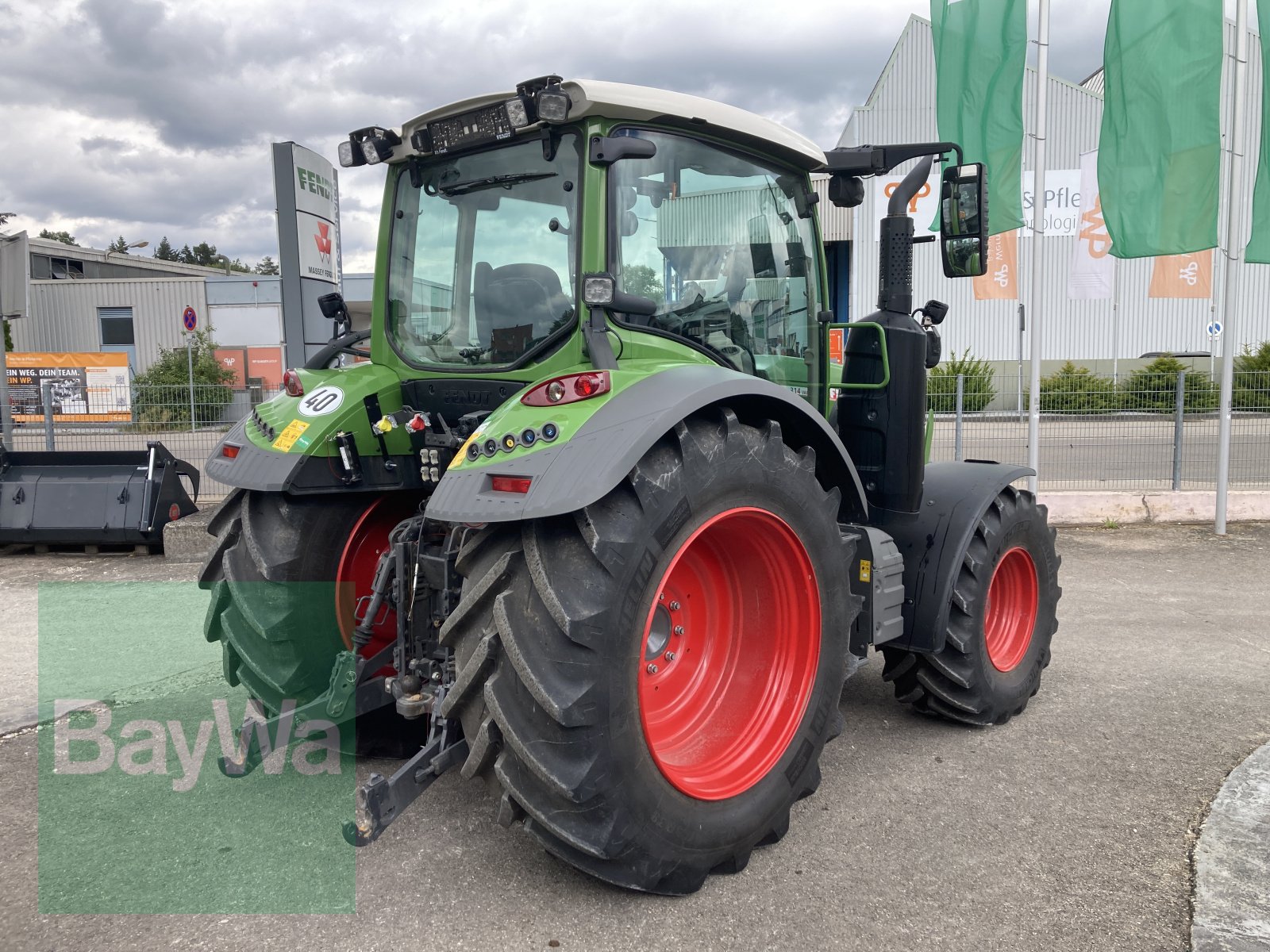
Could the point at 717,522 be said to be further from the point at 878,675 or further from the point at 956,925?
the point at 878,675

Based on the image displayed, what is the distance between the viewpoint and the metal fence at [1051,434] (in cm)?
977

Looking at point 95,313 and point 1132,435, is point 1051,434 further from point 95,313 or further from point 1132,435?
point 95,313

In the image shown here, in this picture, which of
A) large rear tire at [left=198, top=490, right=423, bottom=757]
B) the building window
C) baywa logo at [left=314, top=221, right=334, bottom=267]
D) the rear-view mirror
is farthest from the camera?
the building window

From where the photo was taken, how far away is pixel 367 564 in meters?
3.75

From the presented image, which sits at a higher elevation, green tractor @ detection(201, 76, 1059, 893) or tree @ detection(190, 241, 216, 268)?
tree @ detection(190, 241, 216, 268)

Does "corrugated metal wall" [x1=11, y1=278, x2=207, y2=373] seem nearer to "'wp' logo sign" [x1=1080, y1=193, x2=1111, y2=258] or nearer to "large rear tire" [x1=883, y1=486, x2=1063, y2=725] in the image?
"'wp' logo sign" [x1=1080, y1=193, x2=1111, y2=258]

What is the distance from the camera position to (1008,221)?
936cm

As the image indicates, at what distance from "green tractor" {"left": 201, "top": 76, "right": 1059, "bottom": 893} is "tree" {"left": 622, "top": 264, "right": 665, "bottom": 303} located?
2cm

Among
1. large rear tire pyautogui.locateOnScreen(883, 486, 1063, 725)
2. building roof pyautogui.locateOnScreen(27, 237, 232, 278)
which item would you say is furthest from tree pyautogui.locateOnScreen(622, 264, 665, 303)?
building roof pyautogui.locateOnScreen(27, 237, 232, 278)

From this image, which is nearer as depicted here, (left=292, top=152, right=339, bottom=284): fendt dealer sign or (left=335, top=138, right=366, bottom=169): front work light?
(left=335, top=138, right=366, bottom=169): front work light

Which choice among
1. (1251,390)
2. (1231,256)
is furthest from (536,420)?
(1251,390)

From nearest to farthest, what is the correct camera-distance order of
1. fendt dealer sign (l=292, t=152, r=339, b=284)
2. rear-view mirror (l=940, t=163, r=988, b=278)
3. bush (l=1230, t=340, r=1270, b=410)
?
rear-view mirror (l=940, t=163, r=988, b=278)
fendt dealer sign (l=292, t=152, r=339, b=284)
bush (l=1230, t=340, r=1270, b=410)

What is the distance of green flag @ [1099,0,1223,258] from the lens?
8.94 m

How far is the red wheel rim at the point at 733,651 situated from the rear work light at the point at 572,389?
631 millimetres
